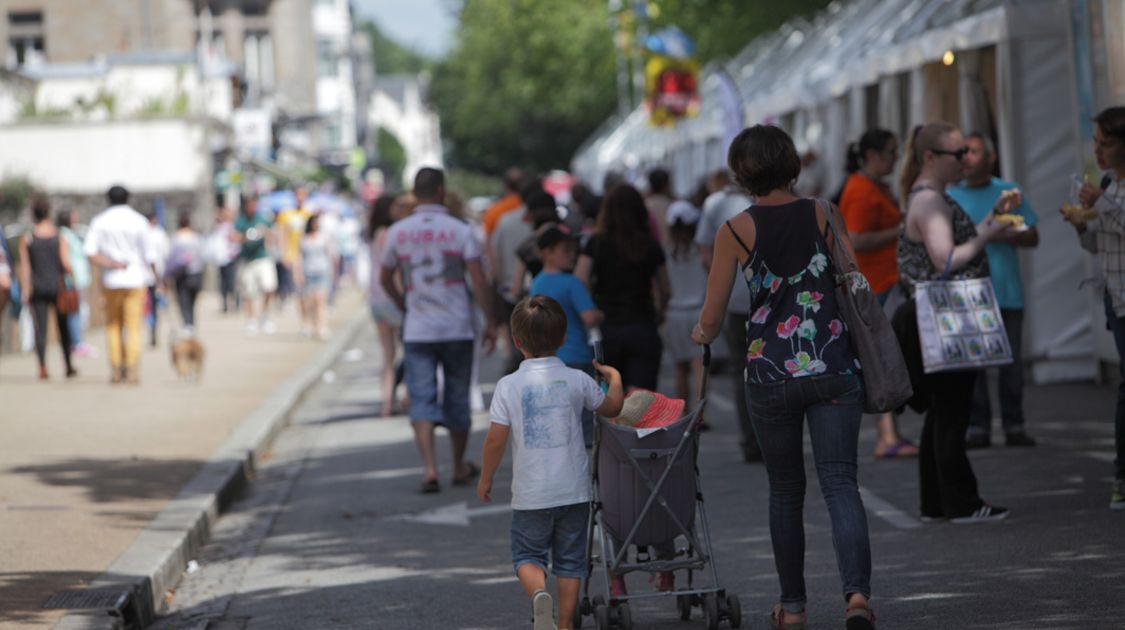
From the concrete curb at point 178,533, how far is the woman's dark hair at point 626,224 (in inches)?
105

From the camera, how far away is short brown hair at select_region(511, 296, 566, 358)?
20.5 ft

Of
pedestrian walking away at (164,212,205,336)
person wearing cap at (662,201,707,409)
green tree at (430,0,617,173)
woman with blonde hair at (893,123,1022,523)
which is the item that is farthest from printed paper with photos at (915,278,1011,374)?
green tree at (430,0,617,173)

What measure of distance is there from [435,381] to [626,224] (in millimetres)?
1555

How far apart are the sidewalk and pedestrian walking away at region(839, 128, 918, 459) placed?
4.13 meters

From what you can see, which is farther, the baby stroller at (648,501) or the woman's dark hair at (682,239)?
the woman's dark hair at (682,239)

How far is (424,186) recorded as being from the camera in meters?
10.7

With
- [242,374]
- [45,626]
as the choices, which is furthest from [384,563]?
[242,374]

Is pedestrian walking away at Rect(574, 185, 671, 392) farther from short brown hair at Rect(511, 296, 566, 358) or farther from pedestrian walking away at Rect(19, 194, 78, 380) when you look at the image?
pedestrian walking away at Rect(19, 194, 78, 380)

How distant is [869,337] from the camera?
606cm

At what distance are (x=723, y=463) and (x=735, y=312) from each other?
3.16 feet

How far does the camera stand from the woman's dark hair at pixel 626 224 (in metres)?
10.1

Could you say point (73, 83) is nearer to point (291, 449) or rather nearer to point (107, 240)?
point (107, 240)

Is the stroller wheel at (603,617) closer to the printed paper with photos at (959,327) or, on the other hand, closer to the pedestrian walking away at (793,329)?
the pedestrian walking away at (793,329)

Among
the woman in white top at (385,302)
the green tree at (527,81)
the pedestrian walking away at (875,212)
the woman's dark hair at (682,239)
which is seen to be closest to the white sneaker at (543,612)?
the pedestrian walking away at (875,212)
